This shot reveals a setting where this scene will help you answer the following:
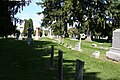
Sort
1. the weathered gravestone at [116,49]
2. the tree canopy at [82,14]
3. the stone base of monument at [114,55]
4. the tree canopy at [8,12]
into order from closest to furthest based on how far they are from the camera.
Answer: the stone base of monument at [114,55] < the weathered gravestone at [116,49] < the tree canopy at [8,12] < the tree canopy at [82,14]

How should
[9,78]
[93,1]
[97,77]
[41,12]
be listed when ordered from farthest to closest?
[41,12]
[93,1]
[97,77]
[9,78]

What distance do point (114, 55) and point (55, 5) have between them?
44.6m

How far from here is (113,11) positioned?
65.8m

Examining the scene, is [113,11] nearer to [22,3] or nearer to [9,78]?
[22,3]

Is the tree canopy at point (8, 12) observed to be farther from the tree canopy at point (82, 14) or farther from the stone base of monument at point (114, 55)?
the tree canopy at point (82, 14)

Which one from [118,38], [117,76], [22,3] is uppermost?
[22,3]

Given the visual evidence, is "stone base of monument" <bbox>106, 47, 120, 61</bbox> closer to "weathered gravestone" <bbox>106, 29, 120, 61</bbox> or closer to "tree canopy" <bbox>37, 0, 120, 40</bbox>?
"weathered gravestone" <bbox>106, 29, 120, 61</bbox>

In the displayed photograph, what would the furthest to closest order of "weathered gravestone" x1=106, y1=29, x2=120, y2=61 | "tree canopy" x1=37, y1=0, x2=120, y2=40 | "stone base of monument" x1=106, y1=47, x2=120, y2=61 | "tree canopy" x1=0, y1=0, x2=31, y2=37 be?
"tree canopy" x1=37, y1=0, x2=120, y2=40, "tree canopy" x1=0, y1=0, x2=31, y2=37, "weathered gravestone" x1=106, y1=29, x2=120, y2=61, "stone base of monument" x1=106, y1=47, x2=120, y2=61

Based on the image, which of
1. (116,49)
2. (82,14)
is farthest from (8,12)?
(82,14)

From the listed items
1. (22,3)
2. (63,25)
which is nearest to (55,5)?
(63,25)

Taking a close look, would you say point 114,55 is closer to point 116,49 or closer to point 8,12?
point 116,49

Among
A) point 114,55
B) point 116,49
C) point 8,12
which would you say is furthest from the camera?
point 8,12

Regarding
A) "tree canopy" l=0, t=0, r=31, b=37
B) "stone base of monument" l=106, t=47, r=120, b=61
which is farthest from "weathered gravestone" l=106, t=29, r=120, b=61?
"tree canopy" l=0, t=0, r=31, b=37

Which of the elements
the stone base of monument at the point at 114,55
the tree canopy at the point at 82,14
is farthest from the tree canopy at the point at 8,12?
the tree canopy at the point at 82,14
